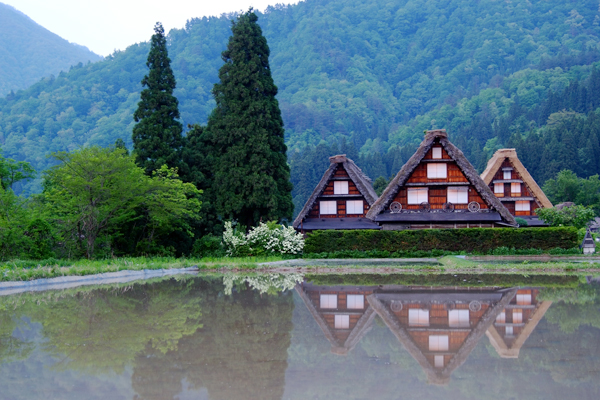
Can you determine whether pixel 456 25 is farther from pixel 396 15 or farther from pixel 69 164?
pixel 69 164

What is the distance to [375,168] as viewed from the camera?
10050 cm

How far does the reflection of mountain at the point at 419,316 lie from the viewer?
883cm

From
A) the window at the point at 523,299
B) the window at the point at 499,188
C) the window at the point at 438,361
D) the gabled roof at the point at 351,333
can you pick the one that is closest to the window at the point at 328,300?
the gabled roof at the point at 351,333

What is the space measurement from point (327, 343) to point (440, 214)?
2668 cm

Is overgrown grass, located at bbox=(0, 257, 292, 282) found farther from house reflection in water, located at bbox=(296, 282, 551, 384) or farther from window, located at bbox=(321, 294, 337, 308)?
window, located at bbox=(321, 294, 337, 308)

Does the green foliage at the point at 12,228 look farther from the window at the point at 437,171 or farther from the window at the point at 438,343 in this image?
the window at the point at 437,171

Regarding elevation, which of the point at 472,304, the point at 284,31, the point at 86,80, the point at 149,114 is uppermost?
the point at 284,31

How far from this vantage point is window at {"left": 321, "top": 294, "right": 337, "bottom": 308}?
14.0m

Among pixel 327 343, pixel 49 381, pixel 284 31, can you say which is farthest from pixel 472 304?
pixel 284 31

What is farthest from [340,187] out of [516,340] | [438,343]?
[438,343]

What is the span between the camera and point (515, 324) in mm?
10766

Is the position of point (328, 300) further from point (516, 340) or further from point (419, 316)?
point (516, 340)

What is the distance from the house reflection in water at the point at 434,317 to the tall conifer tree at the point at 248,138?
19573mm

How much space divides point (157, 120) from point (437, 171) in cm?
1679
